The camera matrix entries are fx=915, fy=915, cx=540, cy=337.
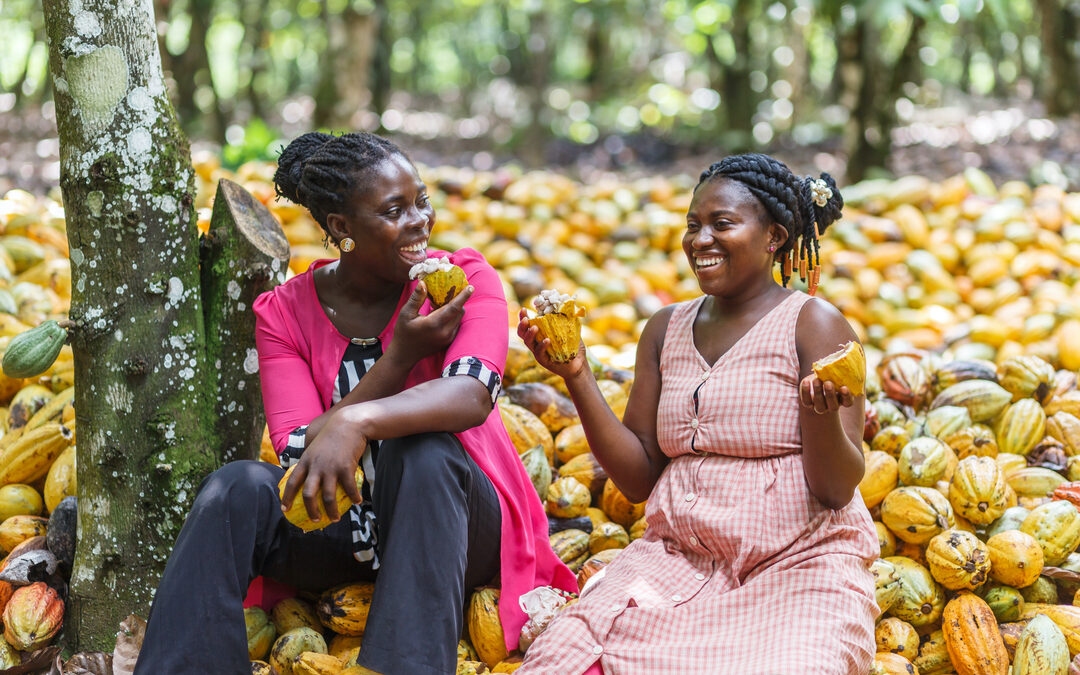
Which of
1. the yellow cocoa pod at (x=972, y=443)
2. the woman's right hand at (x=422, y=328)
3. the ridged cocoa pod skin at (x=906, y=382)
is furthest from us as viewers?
the ridged cocoa pod skin at (x=906, y=382)

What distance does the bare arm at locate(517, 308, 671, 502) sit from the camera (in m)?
2.00

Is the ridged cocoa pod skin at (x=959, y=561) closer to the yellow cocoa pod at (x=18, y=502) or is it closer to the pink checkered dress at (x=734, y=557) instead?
the pink checkered dress at (x=734, y=557)

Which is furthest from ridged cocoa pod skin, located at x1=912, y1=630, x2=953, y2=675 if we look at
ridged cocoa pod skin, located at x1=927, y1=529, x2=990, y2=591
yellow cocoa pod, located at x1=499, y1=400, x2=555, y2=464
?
yellow cocoa pod, located at x1=499, y1=400, x2=555, y2=464

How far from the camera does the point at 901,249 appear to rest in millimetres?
4828

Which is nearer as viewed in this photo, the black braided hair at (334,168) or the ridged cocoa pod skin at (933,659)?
the black braided hair at (334,168)

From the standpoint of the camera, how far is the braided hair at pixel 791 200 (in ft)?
6.76

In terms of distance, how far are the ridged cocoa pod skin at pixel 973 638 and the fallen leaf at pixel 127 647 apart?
1.84 metres

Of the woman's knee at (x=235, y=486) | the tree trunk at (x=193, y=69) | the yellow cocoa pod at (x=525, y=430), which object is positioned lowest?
the yellow cocoa pod at (x=525, y=430)

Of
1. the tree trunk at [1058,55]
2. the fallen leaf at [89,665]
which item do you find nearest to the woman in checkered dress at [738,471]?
the fallen leaf at [89,665]

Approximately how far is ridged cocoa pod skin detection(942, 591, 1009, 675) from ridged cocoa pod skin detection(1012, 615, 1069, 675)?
0.04 metres

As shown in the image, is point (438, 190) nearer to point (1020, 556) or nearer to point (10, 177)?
point (10, 177)

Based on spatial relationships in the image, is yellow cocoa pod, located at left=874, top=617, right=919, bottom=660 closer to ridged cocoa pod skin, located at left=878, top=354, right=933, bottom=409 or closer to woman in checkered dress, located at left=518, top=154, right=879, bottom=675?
woman in checkered dress, located at left=518, top=154, right=879, bottom=675

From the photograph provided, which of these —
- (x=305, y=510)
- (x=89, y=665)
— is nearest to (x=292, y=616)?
(x=89, y=665)

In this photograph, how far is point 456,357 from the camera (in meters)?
1.93
